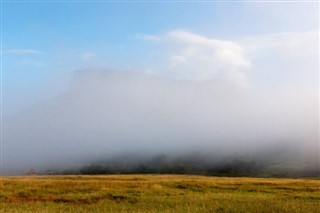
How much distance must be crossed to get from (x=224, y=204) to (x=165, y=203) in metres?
4.00

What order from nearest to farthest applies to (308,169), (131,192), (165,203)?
(165,203) → (131,192) → (308,169)

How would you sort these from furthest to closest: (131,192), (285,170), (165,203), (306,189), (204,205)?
1. (285,170)
2. (306,189)
3. (131,192)
4. (165,203)
5. (204,205)

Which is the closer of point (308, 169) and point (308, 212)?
point (308, 212)

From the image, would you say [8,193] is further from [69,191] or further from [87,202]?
[87,202]

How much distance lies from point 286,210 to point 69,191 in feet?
74.0

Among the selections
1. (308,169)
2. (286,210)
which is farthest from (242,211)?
(308,169)

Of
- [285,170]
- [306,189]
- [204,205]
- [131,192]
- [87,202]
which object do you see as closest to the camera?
[204,205]

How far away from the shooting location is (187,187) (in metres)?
43.5

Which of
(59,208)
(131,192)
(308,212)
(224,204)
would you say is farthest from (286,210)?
(131,192)

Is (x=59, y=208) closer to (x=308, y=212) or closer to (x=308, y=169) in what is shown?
(x=308, y=212)

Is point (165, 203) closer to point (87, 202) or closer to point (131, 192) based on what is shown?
point (87, 202)

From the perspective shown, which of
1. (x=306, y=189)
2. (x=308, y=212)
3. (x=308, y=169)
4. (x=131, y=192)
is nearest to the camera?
(x=308, y=212)

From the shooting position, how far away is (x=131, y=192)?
38.0 metres

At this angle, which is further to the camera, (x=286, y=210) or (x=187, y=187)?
(x=187, y=187)
